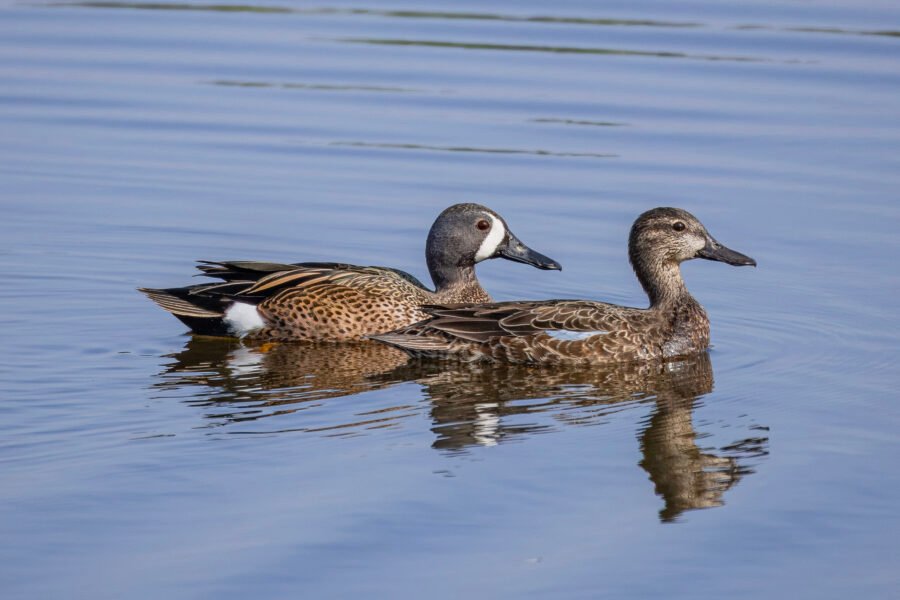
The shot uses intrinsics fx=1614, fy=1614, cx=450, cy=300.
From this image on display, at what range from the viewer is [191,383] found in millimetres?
9727

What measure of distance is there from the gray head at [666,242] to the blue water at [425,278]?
570 mm

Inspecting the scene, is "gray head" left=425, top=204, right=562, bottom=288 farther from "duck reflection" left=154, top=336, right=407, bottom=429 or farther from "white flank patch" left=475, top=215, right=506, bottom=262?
"duck reflection" left=154, top=336, right=407, bottom=429

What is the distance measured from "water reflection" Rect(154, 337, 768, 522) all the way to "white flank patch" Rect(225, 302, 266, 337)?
0.15 metres

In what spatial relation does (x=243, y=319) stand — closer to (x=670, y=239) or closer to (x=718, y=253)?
(x=670, y=239)

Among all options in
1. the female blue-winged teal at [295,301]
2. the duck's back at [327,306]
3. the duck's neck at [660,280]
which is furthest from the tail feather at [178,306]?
the duck's neck at [660,280]

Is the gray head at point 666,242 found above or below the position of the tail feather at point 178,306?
above

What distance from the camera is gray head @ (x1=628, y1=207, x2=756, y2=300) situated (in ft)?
36.7

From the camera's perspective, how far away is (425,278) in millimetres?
13156

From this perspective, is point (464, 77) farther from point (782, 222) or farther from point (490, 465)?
point (490, 465)

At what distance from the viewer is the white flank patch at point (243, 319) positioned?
11.1 metres

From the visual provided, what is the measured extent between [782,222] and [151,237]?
5238 millimetres

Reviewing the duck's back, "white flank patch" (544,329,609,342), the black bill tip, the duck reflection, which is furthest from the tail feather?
the black bill tip

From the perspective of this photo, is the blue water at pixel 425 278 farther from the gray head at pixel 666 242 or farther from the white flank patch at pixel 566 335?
the gray head at pixel 666 242

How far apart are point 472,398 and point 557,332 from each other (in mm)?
1142
